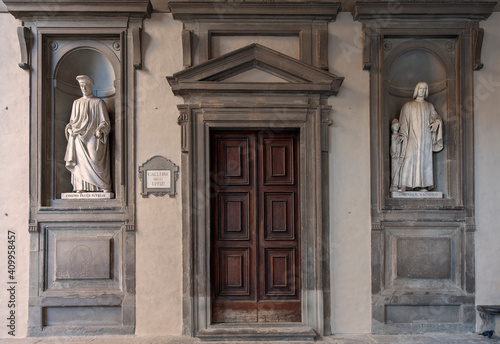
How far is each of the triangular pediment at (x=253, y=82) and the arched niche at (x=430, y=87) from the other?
92 centimetres

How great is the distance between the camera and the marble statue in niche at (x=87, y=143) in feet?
17.0

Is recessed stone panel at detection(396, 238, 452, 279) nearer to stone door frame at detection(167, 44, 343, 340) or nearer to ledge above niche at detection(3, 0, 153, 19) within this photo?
stone door frame at detection(167, 44, 343, 340)

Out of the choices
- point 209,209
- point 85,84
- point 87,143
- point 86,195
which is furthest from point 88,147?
point 209,209

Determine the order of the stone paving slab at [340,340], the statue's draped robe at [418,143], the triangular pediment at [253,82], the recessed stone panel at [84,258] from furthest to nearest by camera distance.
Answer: the statue's draped robe at [418,143]
the recessed stone panel at [84,258]
the triangular pediment at [253,82]
the stone paving slab at [340,340]

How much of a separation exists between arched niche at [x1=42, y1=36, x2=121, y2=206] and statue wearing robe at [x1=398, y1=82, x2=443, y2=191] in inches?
147

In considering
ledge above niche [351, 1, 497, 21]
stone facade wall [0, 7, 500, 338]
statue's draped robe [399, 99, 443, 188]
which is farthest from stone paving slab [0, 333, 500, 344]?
ledge above niche [351, 1, 497, 21]

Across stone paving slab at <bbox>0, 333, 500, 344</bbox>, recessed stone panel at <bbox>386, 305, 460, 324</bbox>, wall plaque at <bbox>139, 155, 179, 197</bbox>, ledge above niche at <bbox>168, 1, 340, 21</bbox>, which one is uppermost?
ledge above niche at <bbox>168, 1, 340, 21</bbox>

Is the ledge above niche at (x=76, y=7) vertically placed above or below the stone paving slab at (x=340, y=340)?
above

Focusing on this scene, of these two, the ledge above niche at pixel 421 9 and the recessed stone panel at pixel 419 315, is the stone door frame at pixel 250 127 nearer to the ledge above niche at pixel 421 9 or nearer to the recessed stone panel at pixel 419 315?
the recessed stone panel at pixel 419 315

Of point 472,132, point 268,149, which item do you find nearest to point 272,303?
point 268,149

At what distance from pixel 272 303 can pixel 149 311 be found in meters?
1.59

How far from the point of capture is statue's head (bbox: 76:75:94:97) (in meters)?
5.23

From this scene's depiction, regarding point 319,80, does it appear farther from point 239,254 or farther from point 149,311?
point 149,311

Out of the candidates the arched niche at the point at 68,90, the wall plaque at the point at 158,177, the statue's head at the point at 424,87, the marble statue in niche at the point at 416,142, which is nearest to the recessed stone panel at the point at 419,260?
the marble statue in niche at the point at 416,142
